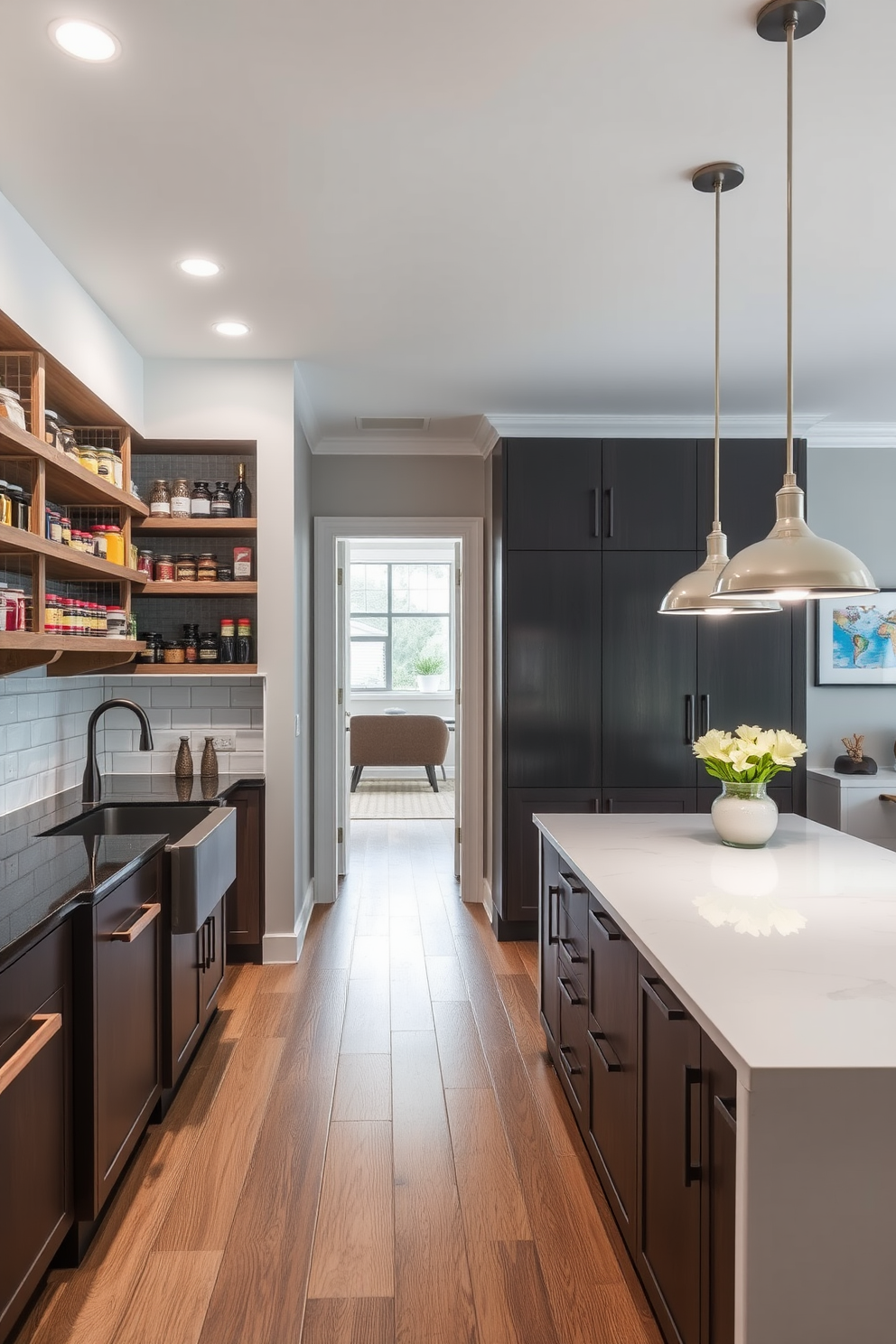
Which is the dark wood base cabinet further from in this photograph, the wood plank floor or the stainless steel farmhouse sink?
the stainless steel farmhouse sink

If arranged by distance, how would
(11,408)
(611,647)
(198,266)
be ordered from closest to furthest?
(11,408) → (198,266) → (611,647)

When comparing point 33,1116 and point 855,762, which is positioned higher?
point 855,762

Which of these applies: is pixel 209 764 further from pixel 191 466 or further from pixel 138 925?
pixel 138 925

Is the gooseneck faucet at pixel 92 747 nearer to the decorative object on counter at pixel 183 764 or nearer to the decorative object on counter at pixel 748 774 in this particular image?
the decorative object on counter at pixel 183 764

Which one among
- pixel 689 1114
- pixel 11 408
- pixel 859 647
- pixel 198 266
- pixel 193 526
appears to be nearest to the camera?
pixel 689 1114

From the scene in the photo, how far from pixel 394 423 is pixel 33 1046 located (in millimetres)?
3777

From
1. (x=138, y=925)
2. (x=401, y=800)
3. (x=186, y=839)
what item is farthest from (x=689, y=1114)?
(x=401, y=800)

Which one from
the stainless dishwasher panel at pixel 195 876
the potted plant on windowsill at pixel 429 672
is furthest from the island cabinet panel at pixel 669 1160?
the potted plant on windowsill at pixel 429 672

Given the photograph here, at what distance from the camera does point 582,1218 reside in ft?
7.21

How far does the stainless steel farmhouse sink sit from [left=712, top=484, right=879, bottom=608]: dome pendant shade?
5.50 feet

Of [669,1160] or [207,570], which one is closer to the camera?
[669,1160]

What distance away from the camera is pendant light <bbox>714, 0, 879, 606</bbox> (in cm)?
176

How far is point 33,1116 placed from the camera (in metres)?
1.76

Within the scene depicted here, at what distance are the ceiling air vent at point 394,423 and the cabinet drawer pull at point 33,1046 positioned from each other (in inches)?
139
